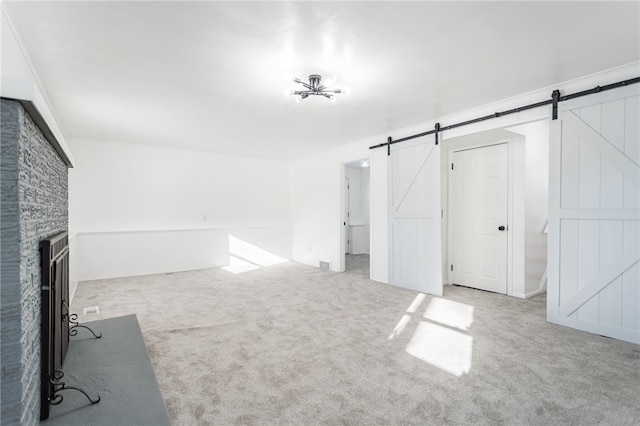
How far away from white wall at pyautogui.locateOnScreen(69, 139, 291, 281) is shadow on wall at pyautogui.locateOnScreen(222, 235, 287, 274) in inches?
4.2

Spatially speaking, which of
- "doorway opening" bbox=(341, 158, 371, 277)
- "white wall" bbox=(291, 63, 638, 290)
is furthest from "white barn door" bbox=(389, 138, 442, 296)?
"doorway opening" bbox=(341, 158, 371, 277)

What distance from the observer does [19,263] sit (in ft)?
3.70

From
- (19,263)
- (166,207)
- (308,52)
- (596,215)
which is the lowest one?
(19,263)

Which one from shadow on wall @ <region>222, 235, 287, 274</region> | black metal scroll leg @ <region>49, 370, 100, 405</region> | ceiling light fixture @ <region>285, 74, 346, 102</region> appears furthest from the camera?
shadow on wall @ <region>222, 235, 287, 274</region>

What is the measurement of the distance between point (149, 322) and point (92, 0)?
2869 millimetres

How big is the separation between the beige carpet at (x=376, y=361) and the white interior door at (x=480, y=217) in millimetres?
560

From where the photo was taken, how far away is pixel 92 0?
1.93m

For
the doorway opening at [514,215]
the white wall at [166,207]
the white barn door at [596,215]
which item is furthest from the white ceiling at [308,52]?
the white wall at [166,207]

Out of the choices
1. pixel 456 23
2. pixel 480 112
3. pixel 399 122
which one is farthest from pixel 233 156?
pixel 456 23

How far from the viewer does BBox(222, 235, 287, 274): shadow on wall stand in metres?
6.77

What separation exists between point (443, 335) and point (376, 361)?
2.90 ft

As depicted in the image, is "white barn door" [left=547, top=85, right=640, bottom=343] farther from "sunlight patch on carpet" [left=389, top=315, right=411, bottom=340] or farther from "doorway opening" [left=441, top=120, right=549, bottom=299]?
"sunlight patch on carpet" [left=389, top=315, right=411, bottom=340]

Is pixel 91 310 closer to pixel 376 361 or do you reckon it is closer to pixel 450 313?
pixel 376 361

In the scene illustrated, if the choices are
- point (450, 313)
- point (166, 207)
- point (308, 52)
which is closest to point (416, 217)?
point (450, 313)
